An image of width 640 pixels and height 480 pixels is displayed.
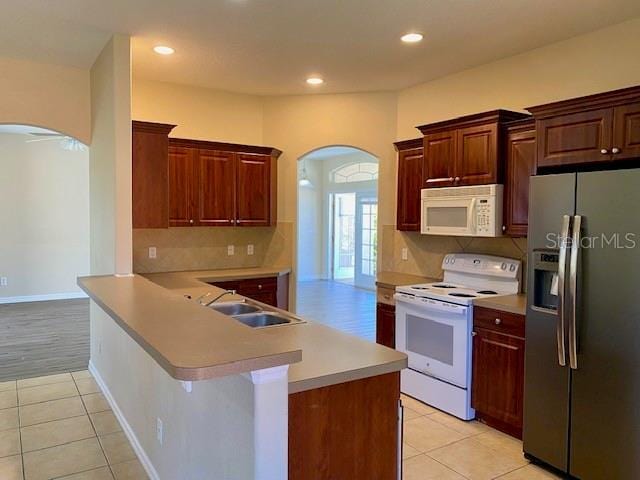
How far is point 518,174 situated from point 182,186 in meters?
3.08

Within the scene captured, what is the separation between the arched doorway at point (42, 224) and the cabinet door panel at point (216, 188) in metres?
3.45

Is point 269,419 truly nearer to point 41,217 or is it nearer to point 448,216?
point 448,216

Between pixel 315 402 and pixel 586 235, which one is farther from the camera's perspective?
pixel 586 235

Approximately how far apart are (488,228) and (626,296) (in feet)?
4.57

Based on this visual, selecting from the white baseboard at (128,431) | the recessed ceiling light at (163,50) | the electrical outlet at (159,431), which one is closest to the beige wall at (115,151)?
the recessed ceiling light at (163,50)

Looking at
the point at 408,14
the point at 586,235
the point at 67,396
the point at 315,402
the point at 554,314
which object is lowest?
the point at 67,396

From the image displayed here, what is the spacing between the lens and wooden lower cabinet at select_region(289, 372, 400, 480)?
6.17 feet

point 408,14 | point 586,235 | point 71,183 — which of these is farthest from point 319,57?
point 71,183

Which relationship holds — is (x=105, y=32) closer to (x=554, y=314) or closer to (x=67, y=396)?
(x=67, y=396)

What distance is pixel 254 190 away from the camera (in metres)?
5.34

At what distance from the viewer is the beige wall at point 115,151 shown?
365 cm

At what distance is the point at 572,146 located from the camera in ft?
9.69

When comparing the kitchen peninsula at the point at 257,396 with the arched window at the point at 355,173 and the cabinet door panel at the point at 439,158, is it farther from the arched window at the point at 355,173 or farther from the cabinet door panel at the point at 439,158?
the arched window at the point at 355,173

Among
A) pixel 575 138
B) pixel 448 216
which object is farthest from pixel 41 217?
pixel 575 138
